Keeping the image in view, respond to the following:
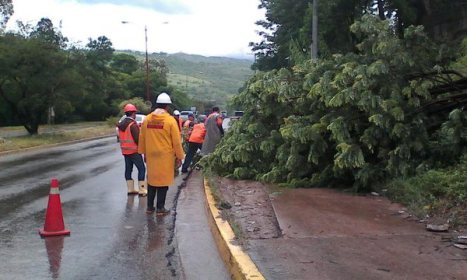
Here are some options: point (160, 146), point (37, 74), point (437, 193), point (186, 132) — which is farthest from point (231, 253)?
point (37, 74)

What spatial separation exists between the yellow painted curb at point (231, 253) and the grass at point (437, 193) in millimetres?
2569

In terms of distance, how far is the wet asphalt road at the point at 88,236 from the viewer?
229 inches

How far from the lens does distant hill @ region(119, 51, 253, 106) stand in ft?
460

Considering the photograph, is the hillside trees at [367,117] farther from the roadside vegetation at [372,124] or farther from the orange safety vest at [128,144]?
the orange safety vest at [128,144]

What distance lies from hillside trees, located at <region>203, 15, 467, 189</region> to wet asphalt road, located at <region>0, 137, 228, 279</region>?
252cm

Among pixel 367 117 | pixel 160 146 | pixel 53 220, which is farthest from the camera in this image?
pixel 367 117

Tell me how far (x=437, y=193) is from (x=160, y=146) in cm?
402

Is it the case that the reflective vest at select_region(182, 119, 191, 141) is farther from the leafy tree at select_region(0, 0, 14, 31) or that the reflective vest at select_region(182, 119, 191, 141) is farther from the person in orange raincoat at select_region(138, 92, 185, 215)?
the leafy tree at select_region(0, 0, 14, 31)

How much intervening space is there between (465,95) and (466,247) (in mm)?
4298

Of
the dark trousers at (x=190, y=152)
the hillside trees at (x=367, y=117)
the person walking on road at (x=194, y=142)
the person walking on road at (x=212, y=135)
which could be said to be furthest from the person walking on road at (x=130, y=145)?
the person walking on road at (x=194, y=142)

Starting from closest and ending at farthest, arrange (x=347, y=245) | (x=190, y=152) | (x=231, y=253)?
(x=231, y=253) < (x=347, y=245) < (x=190, y=152)

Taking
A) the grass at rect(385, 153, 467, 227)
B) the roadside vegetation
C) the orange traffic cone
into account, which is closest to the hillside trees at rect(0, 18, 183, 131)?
the roadside vegetation

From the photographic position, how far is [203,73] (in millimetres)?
161000

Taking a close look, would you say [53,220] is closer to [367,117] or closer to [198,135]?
[367,117]
